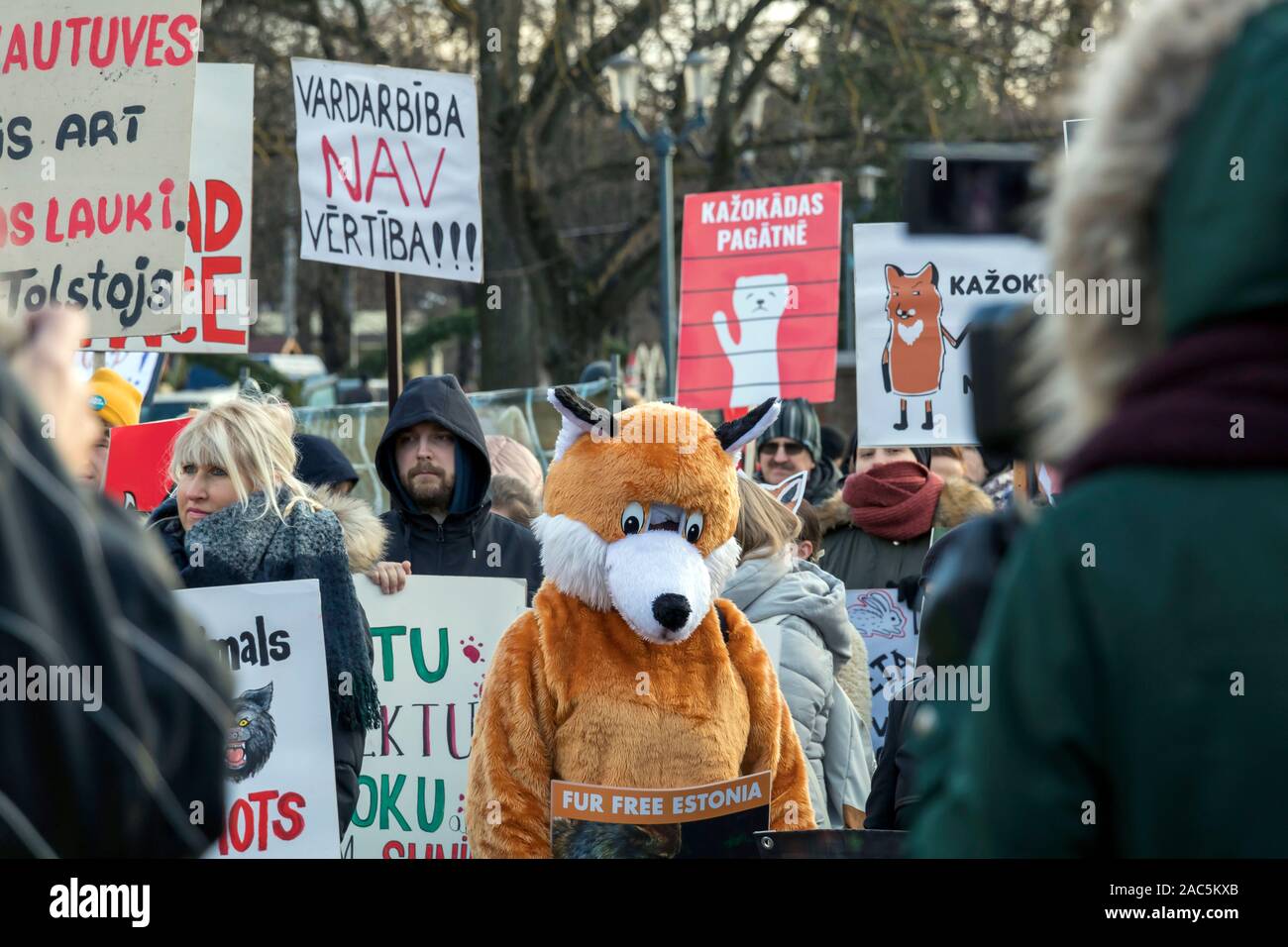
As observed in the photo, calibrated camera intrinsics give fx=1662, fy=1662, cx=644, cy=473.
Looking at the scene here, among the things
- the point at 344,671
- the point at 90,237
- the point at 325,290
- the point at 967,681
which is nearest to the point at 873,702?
the point at 344,671

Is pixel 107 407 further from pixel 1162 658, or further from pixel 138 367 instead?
pixel 1162 658

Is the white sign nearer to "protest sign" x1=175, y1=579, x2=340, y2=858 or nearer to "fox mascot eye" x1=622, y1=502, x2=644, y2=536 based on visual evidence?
"fox mascot eye" x1=622, y1=502, x2=644, y2=536

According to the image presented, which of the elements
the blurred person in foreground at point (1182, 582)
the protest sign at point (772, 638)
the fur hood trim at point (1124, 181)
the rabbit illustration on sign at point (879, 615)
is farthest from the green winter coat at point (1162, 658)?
the rabbit illustration on sign at point (879, 615)

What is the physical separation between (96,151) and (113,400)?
1835 mm

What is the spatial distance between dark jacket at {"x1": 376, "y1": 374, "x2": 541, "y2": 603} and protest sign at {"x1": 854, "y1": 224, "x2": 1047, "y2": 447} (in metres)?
1.45

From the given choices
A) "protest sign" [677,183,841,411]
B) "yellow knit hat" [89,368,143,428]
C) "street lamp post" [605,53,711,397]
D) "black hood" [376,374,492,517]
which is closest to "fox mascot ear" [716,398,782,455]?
"black hood" [376,374,492,517]

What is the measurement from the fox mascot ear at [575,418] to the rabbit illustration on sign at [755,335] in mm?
4029

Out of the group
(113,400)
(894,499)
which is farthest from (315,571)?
(113,400)

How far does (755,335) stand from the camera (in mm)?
7910

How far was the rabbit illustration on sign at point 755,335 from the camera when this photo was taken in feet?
25.8

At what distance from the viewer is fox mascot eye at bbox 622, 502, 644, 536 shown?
12.1ft
